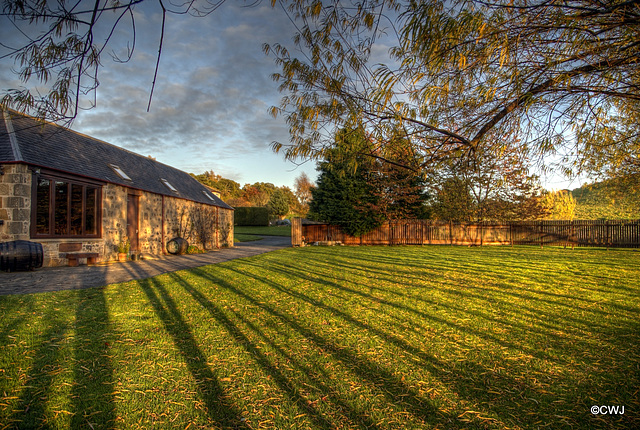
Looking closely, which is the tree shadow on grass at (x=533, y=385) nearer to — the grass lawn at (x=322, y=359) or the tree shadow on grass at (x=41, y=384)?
the grass lawn at (x=322, y=359)

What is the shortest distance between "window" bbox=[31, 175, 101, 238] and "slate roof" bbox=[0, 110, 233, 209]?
0.49m

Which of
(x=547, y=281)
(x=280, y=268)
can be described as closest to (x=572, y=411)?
(x=547, y=281)

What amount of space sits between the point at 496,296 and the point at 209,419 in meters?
4.90

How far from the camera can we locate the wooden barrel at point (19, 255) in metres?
7.99

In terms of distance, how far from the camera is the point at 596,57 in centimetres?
337

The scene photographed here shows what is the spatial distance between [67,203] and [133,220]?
284cm

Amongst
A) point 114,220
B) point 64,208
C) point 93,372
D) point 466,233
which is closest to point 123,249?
point 114,220

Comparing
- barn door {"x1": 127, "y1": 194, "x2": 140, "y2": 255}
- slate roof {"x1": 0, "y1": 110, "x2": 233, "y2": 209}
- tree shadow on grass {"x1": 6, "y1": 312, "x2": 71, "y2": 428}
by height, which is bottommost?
tree shadow on grass {"x1": 6, "y1": 312, "x2": 71, "y2": 428}

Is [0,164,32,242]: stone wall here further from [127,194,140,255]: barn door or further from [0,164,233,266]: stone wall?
[127,194,140,255]: barn door

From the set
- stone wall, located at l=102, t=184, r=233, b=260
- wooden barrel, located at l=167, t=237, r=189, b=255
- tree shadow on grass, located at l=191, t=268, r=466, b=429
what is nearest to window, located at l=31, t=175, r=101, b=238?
stone wall, located at l=102, t=184, r=233, b=260

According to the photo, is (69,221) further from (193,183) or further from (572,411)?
(572,411)

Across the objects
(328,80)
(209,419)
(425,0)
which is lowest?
(209,419)

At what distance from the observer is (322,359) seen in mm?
2883

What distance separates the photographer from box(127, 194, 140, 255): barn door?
12.4m
